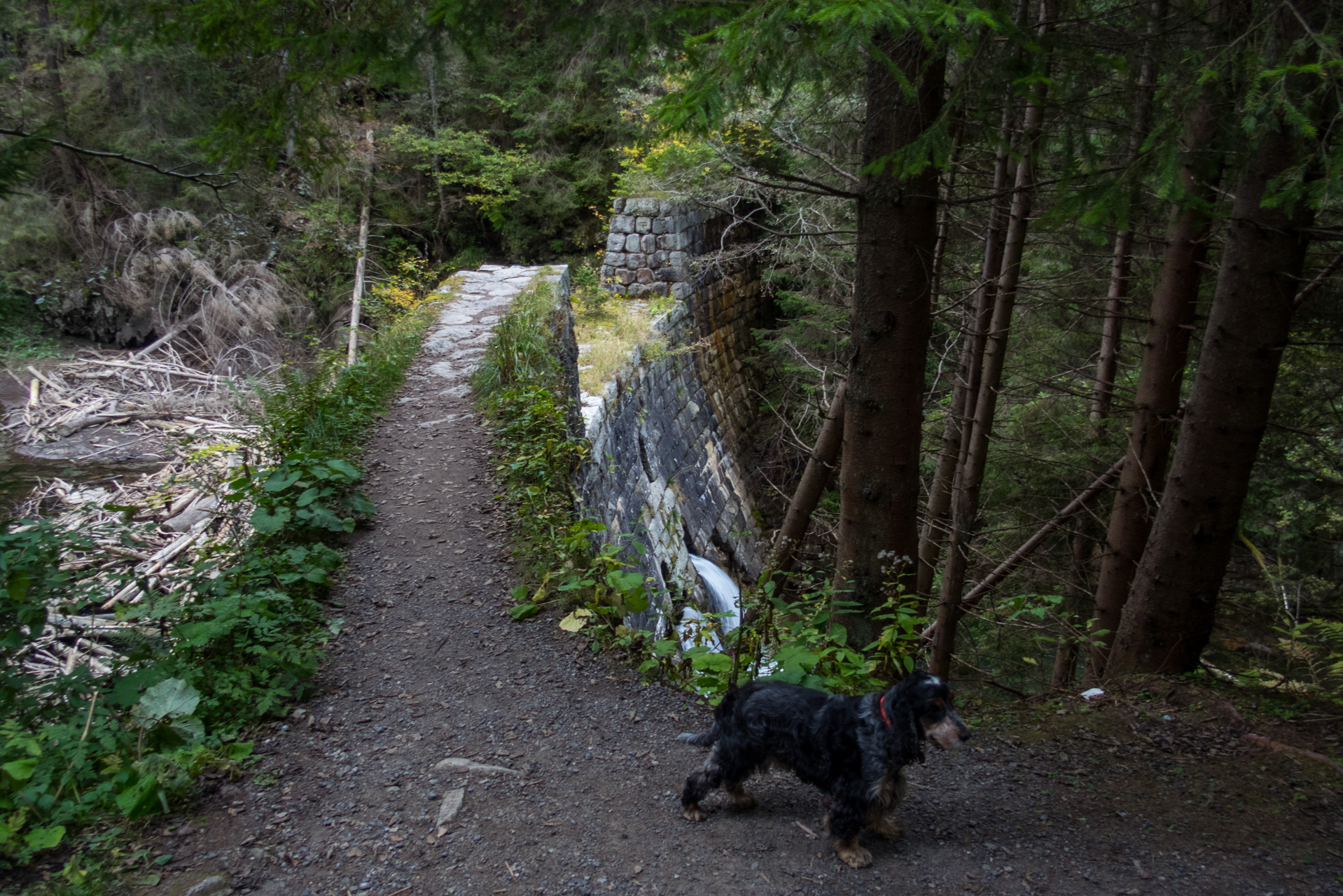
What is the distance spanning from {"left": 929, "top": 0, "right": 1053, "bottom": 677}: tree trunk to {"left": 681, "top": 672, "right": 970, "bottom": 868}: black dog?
10.2 feet

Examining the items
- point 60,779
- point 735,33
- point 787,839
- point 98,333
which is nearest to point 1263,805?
point 787,839

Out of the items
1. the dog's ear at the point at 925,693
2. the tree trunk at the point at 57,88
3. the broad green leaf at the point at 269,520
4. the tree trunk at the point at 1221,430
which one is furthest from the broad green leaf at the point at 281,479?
the tree trunk at the point at 57,88

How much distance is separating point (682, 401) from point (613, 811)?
8303 mm

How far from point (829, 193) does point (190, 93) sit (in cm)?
1188

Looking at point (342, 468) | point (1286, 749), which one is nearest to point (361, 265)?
point (342, 468)

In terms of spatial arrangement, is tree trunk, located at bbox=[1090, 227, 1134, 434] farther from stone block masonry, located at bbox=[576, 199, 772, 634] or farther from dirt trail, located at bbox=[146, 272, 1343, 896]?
dirt trail, located at bbox=[146, 272, 1343, 896]

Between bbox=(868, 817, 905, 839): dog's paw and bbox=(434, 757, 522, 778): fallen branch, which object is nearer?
bbox=(868, 817, 905, 839): dog's paw

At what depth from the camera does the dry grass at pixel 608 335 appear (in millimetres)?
8508

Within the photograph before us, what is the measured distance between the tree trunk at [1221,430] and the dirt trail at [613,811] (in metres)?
0.86

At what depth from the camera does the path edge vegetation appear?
2506mm

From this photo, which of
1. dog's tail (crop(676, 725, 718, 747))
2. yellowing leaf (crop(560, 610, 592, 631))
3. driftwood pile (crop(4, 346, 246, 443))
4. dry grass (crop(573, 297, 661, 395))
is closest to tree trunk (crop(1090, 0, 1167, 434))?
yellowing leaf (crop(560, 610, 592, 631))

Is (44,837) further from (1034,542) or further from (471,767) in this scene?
(1034,542)

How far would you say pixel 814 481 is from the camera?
6645mm

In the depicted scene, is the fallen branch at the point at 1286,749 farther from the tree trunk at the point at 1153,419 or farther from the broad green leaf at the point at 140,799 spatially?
the broad green leaf at the point at 140,799
